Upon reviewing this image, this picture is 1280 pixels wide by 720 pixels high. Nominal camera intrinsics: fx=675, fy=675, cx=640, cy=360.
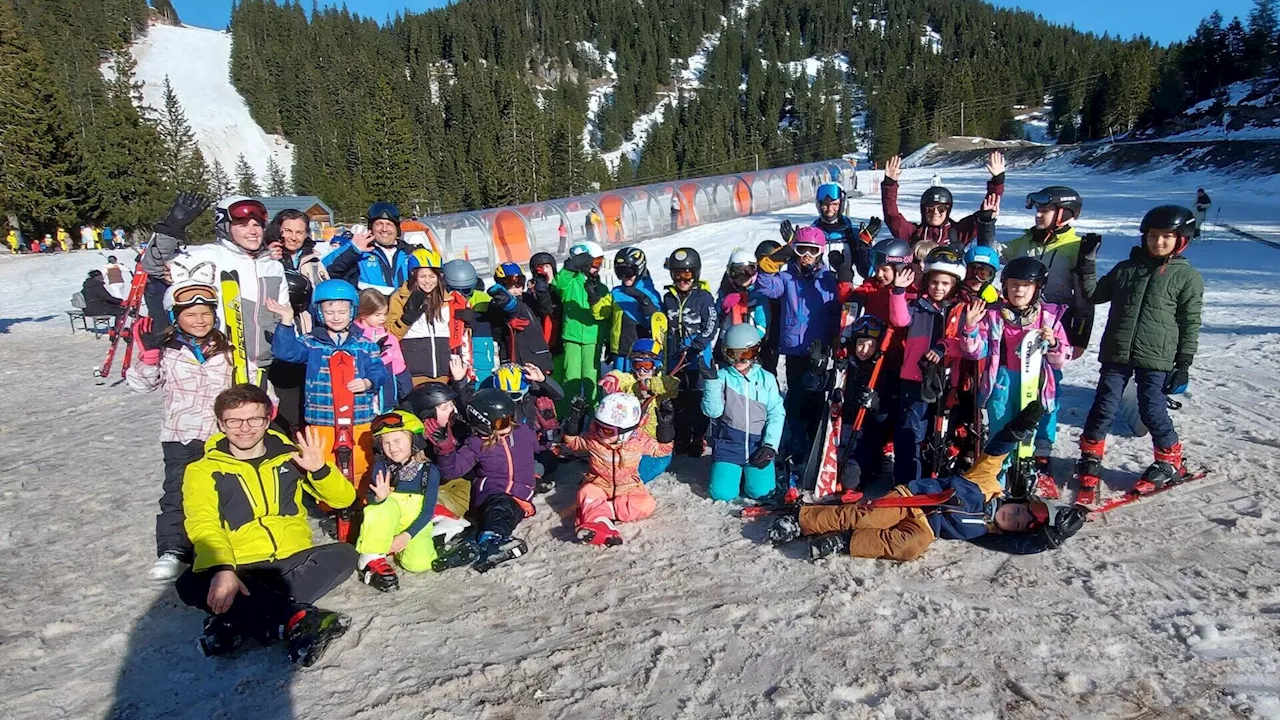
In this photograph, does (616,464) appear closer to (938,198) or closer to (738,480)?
(738,480)

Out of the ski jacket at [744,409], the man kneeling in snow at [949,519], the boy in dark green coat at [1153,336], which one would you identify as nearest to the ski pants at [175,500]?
the ski jacket at [744,409]

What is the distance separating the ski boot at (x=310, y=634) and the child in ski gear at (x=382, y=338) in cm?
161

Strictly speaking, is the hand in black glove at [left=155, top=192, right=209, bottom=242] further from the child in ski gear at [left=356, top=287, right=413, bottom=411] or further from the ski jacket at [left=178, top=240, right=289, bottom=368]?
the child in ski gear at [left=356, top=287, right=413, bottom=411]

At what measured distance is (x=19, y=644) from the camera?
12.1 feet

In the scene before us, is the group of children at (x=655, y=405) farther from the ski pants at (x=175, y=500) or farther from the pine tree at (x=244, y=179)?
the pine tree at (x=244, y=179)

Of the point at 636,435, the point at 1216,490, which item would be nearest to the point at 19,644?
the point at 636,435

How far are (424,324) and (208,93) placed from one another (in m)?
102

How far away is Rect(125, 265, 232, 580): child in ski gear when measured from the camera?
4168 mm

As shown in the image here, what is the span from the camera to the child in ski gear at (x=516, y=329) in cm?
644

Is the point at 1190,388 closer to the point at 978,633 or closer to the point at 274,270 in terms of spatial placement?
the point at 978,633

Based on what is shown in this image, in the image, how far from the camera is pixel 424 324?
556 centimetres

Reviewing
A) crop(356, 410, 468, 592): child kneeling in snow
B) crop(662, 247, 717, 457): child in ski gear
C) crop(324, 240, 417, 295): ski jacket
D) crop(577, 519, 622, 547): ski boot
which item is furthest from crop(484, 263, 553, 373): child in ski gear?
crop(577, 519, 622, 547): ski boot

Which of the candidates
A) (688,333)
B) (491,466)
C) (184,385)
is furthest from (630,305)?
(184,385)

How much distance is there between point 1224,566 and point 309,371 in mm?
5757
